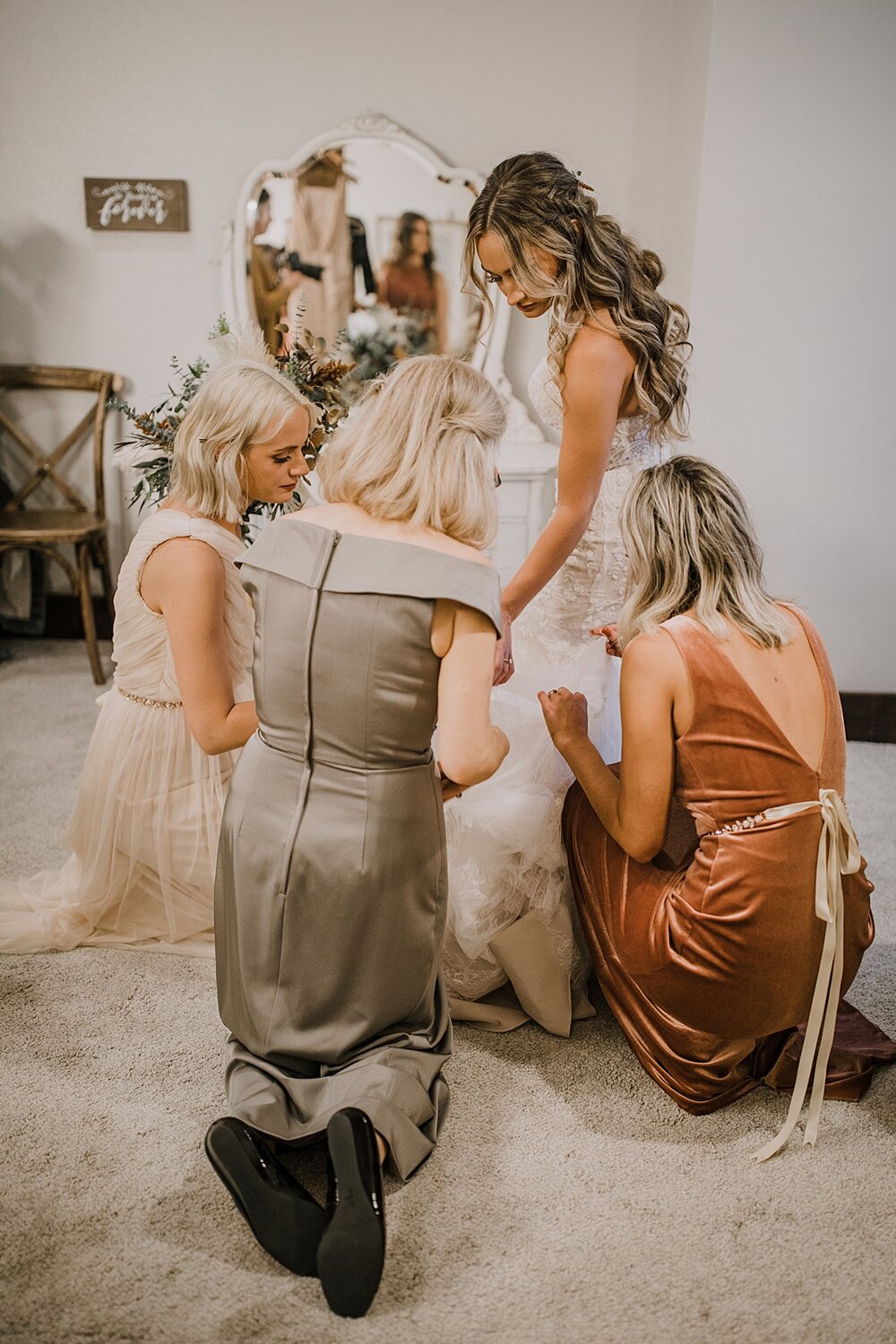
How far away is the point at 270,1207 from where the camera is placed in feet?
4.38

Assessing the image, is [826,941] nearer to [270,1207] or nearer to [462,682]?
[462,682]

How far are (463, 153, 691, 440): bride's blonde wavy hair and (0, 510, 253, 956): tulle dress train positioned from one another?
0.75 metres

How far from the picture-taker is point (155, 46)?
12.4ft

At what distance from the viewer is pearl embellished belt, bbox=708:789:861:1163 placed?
1.62m

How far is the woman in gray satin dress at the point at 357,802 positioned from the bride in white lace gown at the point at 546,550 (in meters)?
0.30

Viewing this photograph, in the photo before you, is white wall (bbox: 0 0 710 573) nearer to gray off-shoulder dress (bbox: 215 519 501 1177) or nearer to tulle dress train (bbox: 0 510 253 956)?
tulle dress train (bbox: 0 510 253 956)

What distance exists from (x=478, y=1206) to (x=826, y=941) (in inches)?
26.6

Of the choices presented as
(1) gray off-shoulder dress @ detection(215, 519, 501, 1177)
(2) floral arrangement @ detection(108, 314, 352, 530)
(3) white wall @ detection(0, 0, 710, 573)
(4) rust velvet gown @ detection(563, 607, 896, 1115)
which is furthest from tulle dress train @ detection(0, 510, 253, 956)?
(3) white wall @ detection(0, 0, 710, 573)

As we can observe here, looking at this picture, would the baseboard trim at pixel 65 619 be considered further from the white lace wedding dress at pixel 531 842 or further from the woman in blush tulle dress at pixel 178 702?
the white lace wedding dress at pixel 531 842

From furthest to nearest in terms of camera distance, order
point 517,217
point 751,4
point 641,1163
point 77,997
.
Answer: point 751,4 < point 77,997 < point 517,217 < point 641,1163

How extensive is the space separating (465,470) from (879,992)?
1455 mm

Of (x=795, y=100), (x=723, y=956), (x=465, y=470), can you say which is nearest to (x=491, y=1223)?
(x=723, y=956)

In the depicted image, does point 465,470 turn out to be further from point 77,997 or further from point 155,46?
point 155,46

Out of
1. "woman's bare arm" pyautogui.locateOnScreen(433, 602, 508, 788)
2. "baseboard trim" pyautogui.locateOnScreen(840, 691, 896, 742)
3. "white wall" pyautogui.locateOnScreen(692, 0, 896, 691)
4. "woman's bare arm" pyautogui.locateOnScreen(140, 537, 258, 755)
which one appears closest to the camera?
"woman's bare arm" pyautogui.locateOnScreen(433, 602, 508, 788)
